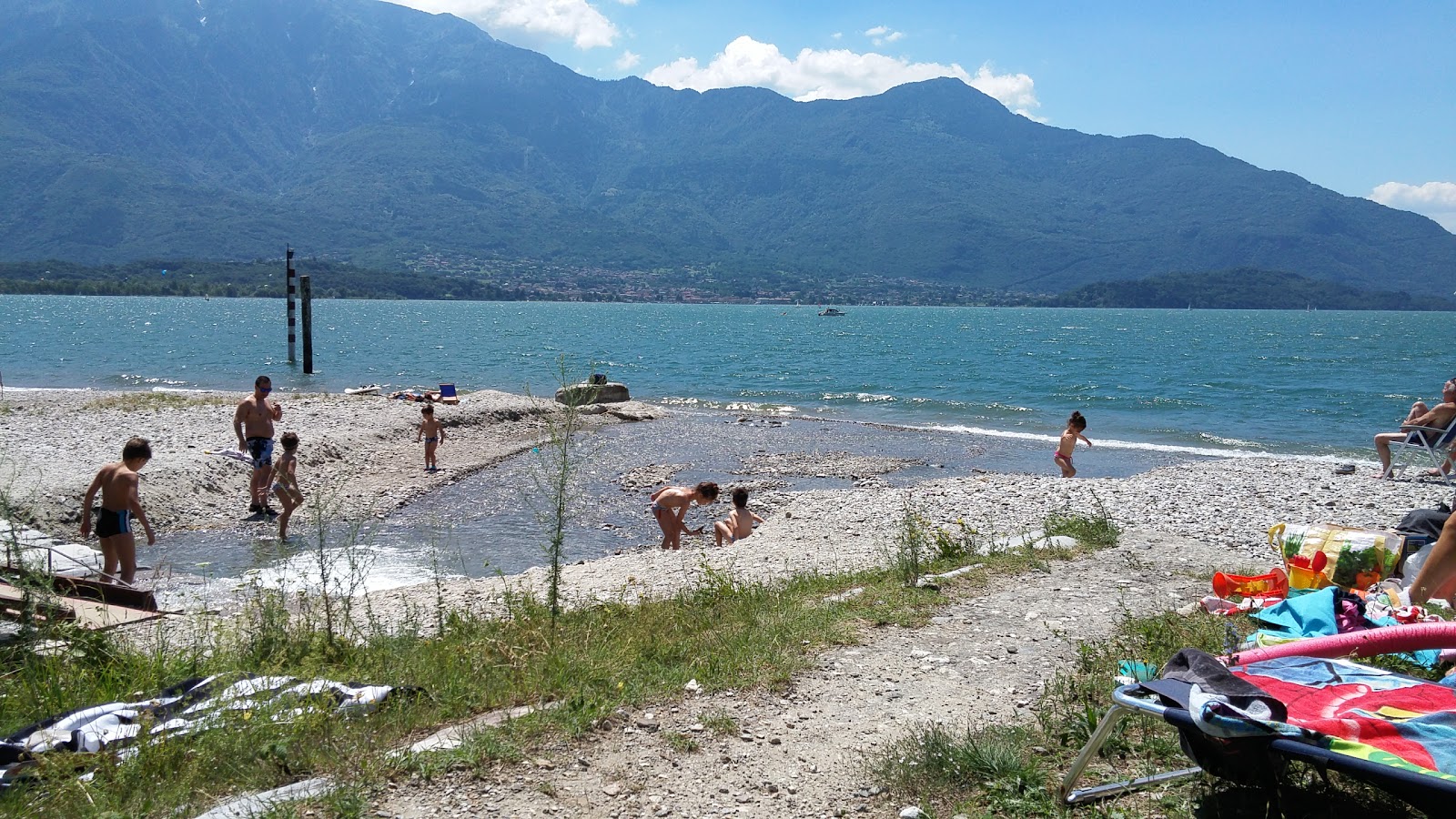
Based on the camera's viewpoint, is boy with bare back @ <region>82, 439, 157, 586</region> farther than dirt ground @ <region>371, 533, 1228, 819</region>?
Yes

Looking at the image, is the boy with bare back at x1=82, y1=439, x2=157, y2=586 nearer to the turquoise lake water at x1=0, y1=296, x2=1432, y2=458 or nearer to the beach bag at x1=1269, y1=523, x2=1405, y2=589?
the beach bag at x1=1269, y1=523, x2=1405, y2=589

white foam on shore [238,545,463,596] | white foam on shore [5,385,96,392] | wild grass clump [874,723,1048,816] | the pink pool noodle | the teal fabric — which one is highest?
the pink pool noodle

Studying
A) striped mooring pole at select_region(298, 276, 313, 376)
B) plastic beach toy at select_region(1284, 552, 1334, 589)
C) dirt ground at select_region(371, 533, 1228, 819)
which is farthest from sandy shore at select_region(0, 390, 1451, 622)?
striped mooring pole at select_region(298, 276, 313, 376)

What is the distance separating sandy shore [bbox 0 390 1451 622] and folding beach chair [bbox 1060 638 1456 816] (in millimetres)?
5347

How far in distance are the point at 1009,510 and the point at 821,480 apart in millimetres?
6665

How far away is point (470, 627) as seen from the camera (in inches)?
282

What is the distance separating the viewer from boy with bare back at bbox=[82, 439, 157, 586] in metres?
10.1

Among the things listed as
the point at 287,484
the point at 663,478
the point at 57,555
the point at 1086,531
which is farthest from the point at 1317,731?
the point at 663,478

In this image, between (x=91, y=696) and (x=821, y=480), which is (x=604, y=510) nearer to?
(x=821, y=480)

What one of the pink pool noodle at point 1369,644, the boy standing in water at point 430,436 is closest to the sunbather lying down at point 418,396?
the boy standing in water at point 430,436

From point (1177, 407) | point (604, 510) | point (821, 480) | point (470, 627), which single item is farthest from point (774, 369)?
point (470, 627)

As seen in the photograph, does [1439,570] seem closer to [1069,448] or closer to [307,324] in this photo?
[1069,448]

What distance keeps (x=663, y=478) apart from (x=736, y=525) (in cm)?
711

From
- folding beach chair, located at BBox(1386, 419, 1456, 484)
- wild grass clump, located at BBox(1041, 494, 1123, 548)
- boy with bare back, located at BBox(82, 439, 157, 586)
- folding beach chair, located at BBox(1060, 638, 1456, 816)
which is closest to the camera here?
folding beach chair, located at BBox(1060, 638, 1456, 816)
